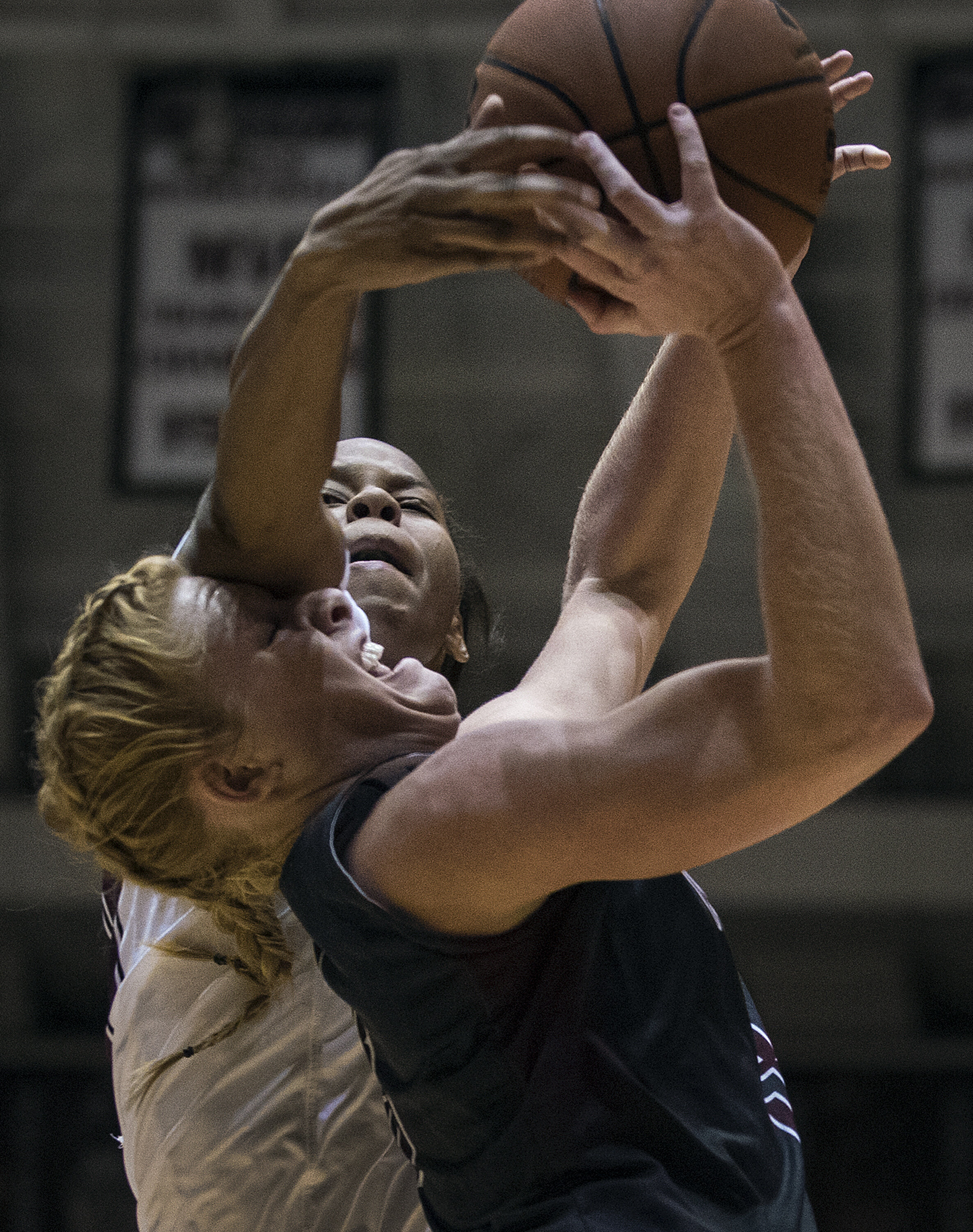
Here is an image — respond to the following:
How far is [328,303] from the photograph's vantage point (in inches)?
45.3

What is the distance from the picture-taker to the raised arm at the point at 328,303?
1059mm

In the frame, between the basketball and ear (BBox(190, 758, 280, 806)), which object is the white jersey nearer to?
ear (BBox(190, 758, 280, 806))

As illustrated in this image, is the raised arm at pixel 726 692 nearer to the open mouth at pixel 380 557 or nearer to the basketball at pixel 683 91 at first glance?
the basketball at pixel 683 91

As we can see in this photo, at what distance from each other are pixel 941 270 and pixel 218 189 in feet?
8.28

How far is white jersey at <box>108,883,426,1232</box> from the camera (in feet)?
5.81

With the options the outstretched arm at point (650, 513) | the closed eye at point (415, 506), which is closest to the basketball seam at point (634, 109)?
the outstretched arm at point (650, 513)

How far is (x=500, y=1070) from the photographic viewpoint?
120 cm

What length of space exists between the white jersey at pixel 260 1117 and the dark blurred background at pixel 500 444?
228 cm

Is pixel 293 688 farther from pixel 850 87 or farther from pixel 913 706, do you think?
pixel 850 87

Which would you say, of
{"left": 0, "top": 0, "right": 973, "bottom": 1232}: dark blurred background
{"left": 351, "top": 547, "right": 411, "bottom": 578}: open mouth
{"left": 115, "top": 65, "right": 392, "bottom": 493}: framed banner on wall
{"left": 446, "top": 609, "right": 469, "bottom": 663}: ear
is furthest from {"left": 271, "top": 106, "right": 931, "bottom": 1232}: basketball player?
{"left": 115, "top": 65, "right": 392, "bottom": 493}: framed banner on wall

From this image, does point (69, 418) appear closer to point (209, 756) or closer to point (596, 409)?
point (596, 409)

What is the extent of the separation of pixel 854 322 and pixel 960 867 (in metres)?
1.82

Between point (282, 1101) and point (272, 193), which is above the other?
point (272, 193)

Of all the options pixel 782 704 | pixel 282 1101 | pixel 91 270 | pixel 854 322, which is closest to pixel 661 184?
pixel 782 704
